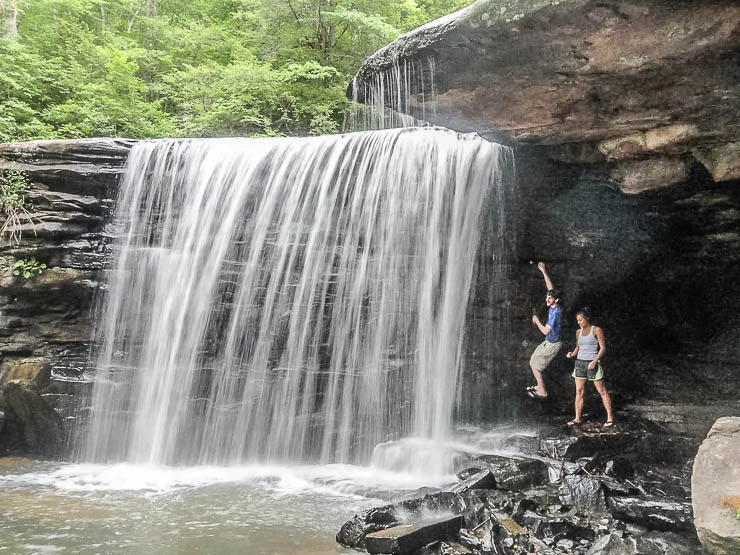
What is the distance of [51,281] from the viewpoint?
367 inches

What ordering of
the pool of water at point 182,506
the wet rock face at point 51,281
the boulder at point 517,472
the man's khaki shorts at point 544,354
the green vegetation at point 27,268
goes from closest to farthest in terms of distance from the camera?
the pool of water at point 182,506 → the boulder at point 517,472 → the man's khaki shorts at point 544,354 → the wet rock face at point 51,281 → the green vegetation at point 27,268

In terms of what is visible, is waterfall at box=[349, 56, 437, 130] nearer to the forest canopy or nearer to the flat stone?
the flat stone

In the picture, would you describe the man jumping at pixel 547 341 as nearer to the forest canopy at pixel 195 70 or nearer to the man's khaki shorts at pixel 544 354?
the man's khaki shorts at pixel 544 354

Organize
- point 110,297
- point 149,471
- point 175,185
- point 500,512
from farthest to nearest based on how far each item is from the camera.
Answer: point 175,185, point 110,297, point 149,471, point 500,512

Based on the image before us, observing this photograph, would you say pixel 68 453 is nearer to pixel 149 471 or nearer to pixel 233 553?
pixel 149 471

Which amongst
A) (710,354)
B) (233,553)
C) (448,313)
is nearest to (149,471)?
(233,553)

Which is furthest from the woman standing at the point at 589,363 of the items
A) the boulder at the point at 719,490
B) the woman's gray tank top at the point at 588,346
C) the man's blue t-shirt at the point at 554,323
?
the boulder at the point at 719,490

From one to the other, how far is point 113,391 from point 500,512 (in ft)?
21.0

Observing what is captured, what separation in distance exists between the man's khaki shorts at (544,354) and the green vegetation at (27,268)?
26.1 feet

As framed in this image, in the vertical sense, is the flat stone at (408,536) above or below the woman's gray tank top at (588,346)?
below

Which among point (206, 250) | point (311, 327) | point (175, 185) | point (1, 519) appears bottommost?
point (1, 519)

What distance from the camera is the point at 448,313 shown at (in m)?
8.61

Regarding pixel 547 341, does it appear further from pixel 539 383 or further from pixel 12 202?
pixel 12 202

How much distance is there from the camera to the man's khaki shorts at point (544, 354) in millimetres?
8188
